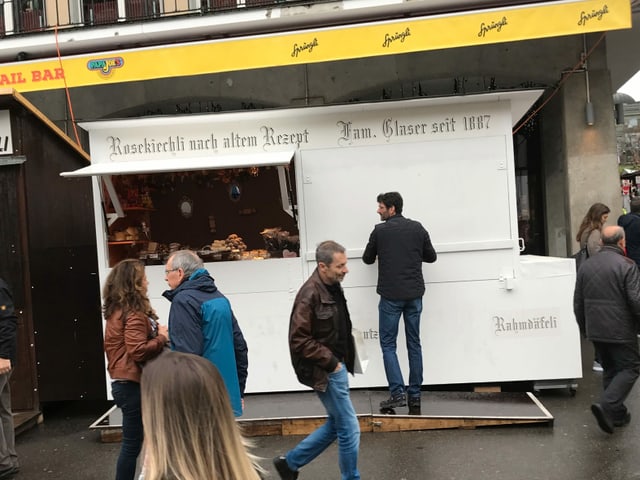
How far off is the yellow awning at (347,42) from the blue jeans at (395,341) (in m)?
3.14

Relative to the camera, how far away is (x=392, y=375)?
5277mm

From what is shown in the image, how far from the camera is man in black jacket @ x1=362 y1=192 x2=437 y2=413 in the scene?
5.27 m

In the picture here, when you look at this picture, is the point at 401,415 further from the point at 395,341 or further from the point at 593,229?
the point at 593,229

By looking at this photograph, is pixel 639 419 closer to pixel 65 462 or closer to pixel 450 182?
pixel 450 182

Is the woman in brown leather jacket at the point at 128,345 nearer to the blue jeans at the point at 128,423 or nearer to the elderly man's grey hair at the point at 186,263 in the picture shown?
the blue jeans at the point at 128,423

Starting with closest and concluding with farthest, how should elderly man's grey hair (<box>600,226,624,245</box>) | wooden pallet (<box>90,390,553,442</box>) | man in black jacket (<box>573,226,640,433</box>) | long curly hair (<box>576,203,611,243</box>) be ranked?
1. man in black jacket (<box>573,226,640,433</box>)
2. elderly man's grey hair (<box>600,226,624,245</box>)
3. wooden pallet (<box>90,390,553,442</box>)
4. long curly hair (<box>576,203,611,243</box>)

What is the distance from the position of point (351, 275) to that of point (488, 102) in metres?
2.17

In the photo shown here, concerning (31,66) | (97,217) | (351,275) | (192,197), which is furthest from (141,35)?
(351,275)

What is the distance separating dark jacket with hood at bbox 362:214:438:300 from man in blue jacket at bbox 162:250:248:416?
6.31 feet

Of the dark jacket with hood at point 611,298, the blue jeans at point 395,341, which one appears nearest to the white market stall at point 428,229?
the blue jeans at point 395,341

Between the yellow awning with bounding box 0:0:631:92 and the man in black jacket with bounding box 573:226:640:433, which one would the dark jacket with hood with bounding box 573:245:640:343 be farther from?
the yellow awning with bounding box 0:0:631:92

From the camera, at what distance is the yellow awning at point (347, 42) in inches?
268

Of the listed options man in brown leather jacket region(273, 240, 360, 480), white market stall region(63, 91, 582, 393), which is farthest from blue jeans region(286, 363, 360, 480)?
white market stall region(63, 91, 582, 393)

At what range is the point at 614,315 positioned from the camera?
4.72 m
